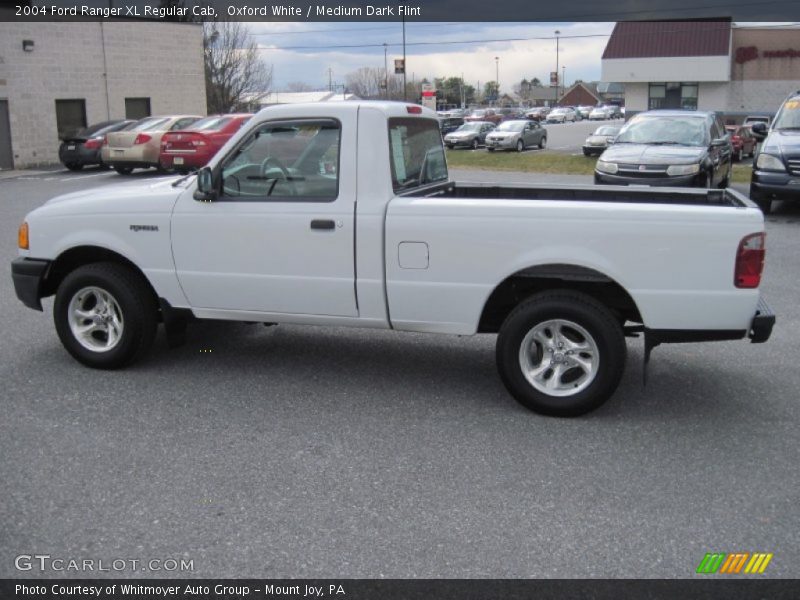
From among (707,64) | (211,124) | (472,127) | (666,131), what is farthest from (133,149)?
(707,64)

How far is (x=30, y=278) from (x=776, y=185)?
1141 centimetres

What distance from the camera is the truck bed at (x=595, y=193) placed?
18.6ft

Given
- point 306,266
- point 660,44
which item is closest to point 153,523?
point 306,266

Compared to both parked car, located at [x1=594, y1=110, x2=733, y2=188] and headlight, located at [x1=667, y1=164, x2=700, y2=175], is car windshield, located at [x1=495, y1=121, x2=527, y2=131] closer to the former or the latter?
parked car, located at [x1=594, y1=110, x2=733, y2=188]

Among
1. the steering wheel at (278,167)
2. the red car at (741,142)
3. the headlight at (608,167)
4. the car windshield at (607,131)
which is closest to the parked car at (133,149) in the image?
the headlight at (608,167)

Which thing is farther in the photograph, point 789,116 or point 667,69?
point 667,69

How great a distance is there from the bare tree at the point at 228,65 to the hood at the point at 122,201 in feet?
150

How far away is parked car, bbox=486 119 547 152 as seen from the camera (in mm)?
37594

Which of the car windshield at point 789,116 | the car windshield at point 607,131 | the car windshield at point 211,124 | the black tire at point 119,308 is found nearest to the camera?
the black tire at point 119,308

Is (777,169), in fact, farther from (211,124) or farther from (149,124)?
(149,124)

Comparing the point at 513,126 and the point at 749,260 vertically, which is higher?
the point at 513,126

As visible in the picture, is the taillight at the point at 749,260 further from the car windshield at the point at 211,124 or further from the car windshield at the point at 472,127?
the car windshield at the point at 472,127

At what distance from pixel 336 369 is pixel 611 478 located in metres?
2.40

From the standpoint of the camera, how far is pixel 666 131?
15.2m
